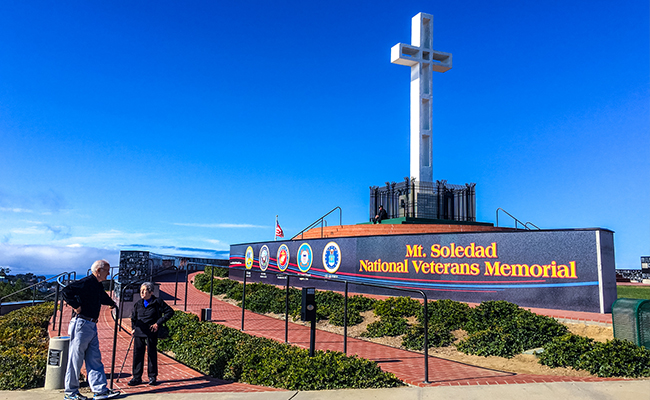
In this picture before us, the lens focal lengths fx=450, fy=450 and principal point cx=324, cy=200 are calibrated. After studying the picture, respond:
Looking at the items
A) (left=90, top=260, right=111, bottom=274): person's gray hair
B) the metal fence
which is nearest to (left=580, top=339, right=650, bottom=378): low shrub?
(left=90, top=260, right=111, bottom=274): person's gray hair

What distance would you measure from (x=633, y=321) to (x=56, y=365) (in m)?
9.32

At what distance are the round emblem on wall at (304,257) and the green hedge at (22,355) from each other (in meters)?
10.4

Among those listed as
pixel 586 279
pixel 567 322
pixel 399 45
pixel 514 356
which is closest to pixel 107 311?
pixel 514 356

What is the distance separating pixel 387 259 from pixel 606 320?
732 cm

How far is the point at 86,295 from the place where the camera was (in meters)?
5.72

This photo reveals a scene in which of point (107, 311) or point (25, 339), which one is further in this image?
point (107, 311)

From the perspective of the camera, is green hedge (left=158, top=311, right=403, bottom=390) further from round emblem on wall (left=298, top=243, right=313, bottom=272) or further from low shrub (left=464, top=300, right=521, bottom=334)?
round emblem on wall (left=298, top=243, right=313, bottom=272)

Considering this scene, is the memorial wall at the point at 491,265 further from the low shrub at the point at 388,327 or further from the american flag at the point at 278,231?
the american flag at the point at 278,231

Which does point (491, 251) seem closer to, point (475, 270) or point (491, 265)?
point (491, 265)

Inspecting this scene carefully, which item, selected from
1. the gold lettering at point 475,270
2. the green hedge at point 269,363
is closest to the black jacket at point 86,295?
the green hedge at point 269,363

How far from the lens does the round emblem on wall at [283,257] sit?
21288 millimetres

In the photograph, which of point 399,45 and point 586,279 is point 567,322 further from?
point 399,45

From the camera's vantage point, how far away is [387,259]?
1628cm

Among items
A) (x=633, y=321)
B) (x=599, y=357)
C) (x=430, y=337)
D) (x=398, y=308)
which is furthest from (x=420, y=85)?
(x=599, y=357)
